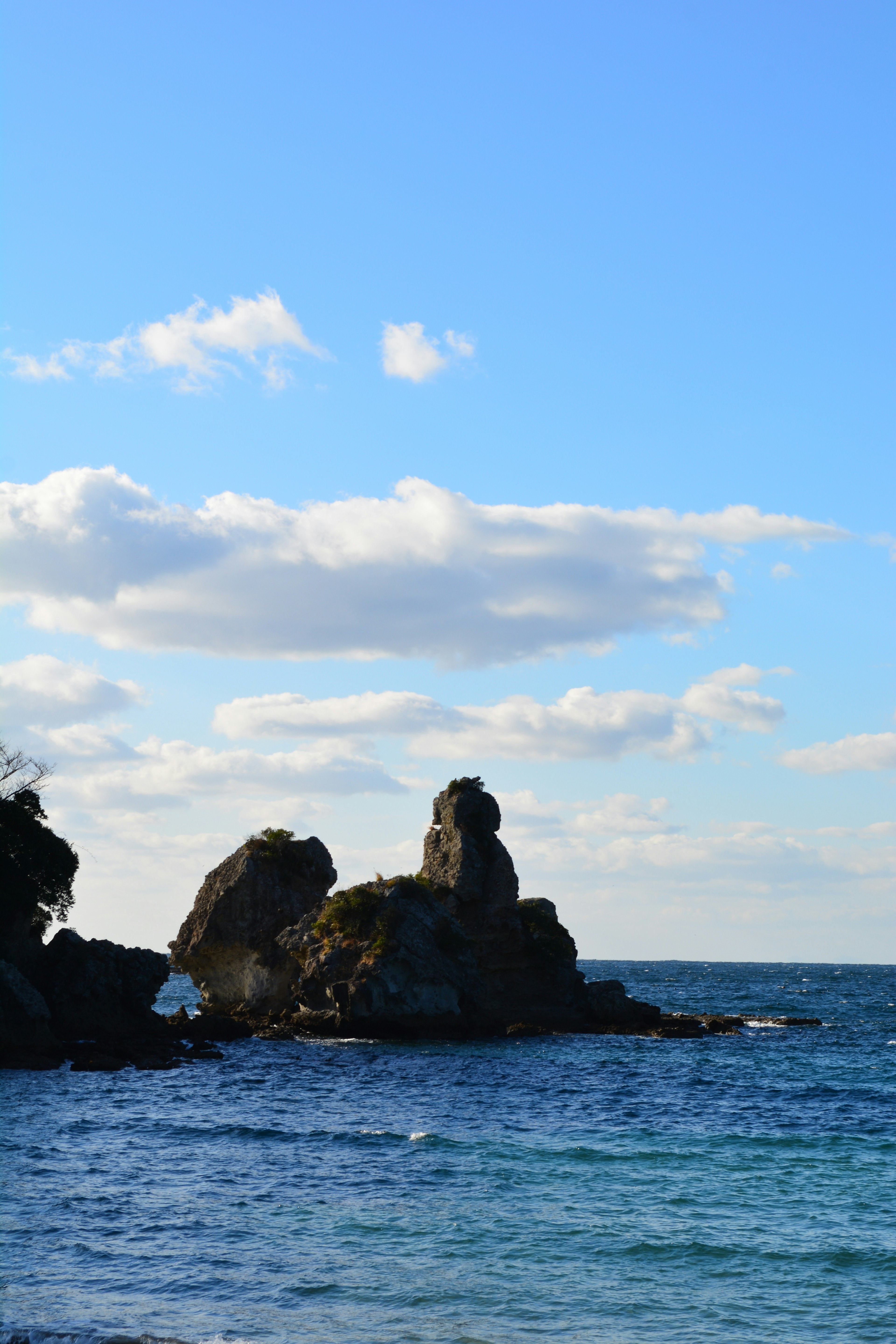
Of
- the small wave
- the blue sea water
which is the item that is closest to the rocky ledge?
the blue sea water

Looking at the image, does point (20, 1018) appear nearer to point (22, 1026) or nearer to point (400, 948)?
point (22, 1026)

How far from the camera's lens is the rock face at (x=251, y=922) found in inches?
2908

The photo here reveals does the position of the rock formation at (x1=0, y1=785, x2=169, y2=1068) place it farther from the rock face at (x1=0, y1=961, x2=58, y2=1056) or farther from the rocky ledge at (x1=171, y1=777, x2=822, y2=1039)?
the rocky ledge at (x1=171, y1=777, x2=822, y2=1039)

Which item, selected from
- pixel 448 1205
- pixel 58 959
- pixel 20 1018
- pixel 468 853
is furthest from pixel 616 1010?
pixel 448 1205

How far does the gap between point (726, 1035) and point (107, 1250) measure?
58186 millimetres

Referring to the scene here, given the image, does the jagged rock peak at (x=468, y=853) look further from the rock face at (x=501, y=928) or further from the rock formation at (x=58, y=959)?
the rock formation at (x=58, y=959)

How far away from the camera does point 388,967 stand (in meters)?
63.1

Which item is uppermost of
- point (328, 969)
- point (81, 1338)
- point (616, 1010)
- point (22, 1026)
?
point (328, 969)

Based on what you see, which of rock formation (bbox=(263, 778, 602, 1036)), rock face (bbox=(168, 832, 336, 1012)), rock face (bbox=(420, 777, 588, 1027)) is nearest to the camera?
rock formation (bbox=(263, 778, 602, 1036))

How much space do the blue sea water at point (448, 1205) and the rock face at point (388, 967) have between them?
9131 mm

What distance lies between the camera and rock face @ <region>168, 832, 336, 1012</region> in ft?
242

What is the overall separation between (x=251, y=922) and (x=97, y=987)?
14.8m

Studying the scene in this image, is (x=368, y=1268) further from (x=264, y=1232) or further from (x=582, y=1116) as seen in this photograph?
(x=582, y=1116)

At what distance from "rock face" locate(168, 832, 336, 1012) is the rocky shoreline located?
0.12 m
